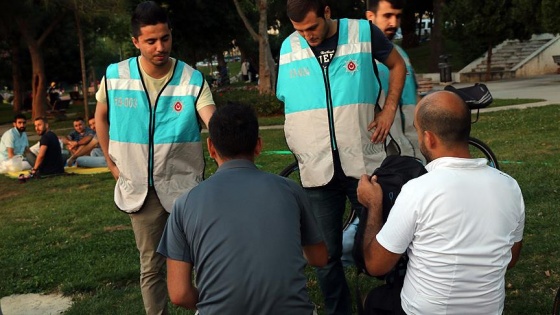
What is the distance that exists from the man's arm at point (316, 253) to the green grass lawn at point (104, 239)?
1.71m

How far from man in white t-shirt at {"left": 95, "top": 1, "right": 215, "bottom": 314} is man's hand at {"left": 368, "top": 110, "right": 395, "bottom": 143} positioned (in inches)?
33.1

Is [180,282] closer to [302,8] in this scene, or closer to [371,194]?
[371,194]

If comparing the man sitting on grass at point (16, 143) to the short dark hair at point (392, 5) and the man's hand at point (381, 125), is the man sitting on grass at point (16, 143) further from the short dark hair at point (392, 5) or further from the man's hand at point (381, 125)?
the man's hand at point (381, 125)

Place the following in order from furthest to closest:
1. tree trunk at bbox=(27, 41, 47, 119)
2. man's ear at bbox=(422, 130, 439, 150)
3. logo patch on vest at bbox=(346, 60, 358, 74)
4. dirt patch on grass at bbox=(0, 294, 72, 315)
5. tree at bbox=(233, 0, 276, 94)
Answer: tree trunk at bbox=(27, 41, 47, 119), tree at bbox=(233, 0, 276, 94), dirt patch on grass at bbox=(0, 294, 72, 315), logo patch on vest at bbox=(346, 60, 358, 74), man's ear at bbox=(422, 130, 439, 150)

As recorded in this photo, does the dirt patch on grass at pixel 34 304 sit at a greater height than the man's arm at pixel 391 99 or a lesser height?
lesser

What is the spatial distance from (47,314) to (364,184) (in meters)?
2.94

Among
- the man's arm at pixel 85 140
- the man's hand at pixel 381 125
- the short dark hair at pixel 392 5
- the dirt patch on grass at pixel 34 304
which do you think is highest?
the short dark hair at pixel 392 5

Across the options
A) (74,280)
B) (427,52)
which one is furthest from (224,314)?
(427,52)

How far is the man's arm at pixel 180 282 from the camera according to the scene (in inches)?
106

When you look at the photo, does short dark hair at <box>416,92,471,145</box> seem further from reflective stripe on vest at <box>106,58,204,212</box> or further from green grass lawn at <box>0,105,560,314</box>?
green grass lawn at <box>0,105,560,314</box>

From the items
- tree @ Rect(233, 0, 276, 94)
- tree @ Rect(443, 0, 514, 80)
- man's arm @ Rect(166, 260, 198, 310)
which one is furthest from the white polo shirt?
tree @ Rect(443, 0, 514, 80)

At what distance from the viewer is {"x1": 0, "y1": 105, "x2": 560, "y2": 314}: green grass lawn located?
4.89 meters

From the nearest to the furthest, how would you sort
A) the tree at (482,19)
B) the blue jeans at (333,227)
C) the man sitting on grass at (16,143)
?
the blue jeans at (333,227) < the man sitting on grass at (16,143) < the tree at (482,19)

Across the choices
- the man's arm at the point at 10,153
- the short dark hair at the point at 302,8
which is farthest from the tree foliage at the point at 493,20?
the short dark hair at the point at 302,8
